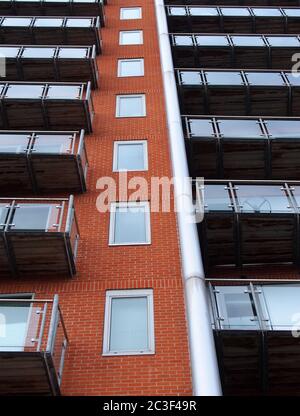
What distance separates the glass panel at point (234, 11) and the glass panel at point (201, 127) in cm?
1133

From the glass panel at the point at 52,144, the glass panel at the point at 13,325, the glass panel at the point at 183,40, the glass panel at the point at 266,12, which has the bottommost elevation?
the glass panel at the point at 13,325

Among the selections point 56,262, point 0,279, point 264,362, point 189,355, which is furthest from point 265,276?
point 0,279

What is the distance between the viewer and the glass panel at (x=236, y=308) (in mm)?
12203

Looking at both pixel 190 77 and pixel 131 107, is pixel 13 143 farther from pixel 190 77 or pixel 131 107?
pixel 190 77

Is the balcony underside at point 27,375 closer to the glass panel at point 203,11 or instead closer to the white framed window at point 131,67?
the white framed window at point 131,67

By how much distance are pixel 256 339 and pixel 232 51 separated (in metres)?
14.9

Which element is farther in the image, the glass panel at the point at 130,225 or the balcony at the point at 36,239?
the glass panel at the point at 130,225

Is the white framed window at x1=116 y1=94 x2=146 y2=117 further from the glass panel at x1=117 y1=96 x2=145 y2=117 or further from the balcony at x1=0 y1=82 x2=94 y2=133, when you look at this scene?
the balcony at x1=0 y1=82 x2=94 y2=133

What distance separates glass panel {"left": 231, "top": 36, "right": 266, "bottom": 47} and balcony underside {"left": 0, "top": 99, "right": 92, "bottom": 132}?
8547mm

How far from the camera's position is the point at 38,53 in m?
22.3

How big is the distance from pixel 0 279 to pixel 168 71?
9.42 m

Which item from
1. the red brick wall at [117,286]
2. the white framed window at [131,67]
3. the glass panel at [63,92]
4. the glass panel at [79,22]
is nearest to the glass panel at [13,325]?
the red brick wall at [117,286]
